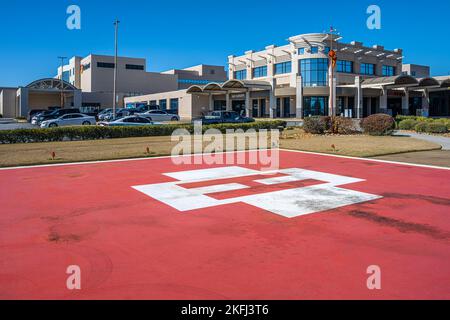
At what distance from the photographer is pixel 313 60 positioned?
59.0 metres

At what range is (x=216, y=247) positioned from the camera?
645cm

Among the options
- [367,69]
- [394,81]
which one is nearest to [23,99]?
[394,81]

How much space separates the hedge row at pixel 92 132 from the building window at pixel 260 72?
3857 cm

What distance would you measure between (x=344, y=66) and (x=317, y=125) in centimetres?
3558

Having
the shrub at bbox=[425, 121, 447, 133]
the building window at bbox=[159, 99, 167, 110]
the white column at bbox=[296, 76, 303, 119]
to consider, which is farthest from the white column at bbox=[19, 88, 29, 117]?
the shrub at bbox=[425, 121, 447, 133]

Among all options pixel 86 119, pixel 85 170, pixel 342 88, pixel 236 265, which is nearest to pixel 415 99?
pixel 342 88

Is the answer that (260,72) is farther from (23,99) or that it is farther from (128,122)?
(128,122)

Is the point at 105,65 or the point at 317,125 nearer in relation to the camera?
the point at 317,125

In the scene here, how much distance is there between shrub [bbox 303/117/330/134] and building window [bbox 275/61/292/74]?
3456cm

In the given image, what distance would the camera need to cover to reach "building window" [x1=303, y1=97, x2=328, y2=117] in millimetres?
57344

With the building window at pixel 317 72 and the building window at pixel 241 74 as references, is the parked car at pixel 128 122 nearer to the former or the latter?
the building window at pixel 317 72

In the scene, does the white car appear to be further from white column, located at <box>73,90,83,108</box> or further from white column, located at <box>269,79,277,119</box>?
white column, located at <box>73,90,83,108</box>

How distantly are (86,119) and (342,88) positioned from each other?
3414 centimetres
